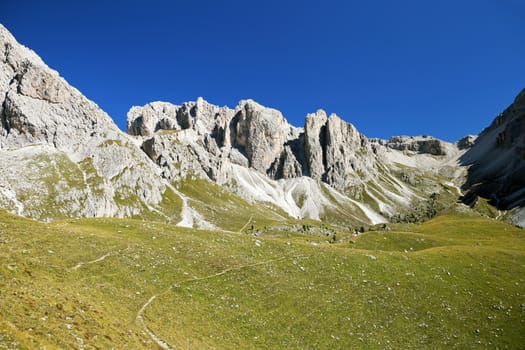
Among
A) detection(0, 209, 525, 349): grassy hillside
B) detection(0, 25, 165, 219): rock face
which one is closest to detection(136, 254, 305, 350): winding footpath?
detection(0, 209, 525, 349): grassy hillside

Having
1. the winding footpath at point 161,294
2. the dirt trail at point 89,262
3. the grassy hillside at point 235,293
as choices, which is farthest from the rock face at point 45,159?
the winding footpath at point 161,294

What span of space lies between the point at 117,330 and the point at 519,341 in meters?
36.5

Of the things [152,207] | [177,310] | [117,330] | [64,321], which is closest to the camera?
[64,321]

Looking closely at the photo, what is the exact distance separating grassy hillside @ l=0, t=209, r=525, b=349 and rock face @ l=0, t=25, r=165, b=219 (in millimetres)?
128083

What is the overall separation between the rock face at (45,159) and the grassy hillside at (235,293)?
128 meters

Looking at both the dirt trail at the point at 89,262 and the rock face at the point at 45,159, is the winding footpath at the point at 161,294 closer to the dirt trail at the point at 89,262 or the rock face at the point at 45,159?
the dirt trail at the point at 89,262

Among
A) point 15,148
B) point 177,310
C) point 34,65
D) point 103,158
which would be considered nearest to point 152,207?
point 103,158

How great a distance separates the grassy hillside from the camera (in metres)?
20.8

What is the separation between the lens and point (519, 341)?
97.2 feet

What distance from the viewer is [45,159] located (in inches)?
6683

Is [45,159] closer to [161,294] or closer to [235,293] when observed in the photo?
[161,294]

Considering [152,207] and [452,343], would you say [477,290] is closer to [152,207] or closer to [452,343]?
[452,343]

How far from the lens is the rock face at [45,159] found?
479ft

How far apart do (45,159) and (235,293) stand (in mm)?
182806
